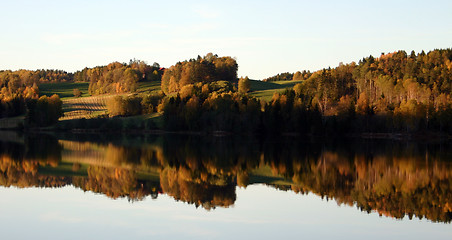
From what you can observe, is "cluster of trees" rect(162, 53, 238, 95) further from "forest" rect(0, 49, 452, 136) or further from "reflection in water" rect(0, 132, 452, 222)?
"reflection in water" rect(0, 132, 452, 222)

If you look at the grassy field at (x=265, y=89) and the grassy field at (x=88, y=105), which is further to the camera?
the grassy field at (x=265, y=89)

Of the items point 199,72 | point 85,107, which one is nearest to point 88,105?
point 85,107

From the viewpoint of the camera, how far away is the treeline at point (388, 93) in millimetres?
102438

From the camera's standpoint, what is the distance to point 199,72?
17350 cm

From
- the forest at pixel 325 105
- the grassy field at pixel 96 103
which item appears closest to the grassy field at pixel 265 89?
the grassy field at pixel 96 103

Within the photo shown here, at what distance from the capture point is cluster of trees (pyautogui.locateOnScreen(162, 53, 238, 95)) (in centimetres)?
17112

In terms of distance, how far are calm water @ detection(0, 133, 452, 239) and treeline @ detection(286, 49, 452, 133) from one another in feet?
201

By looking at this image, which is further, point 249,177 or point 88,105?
point 88,105

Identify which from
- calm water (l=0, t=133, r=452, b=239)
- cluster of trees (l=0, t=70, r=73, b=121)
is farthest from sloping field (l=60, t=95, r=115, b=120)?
calm water (l=0, t=133, r=452, b=239)

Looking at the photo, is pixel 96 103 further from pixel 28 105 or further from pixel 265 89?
pixel 265 89

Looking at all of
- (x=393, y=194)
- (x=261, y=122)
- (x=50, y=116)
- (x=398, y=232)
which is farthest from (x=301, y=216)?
(x=50, y=116)

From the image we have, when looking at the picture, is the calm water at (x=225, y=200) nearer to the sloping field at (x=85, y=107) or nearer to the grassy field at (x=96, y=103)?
the grassy field at (x=96, y=103)

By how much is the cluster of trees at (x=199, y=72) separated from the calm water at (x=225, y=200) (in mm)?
126571

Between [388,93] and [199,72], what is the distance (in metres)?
68.8
